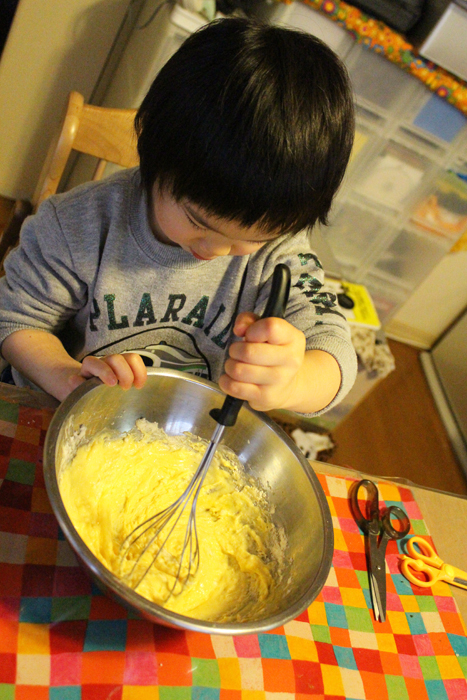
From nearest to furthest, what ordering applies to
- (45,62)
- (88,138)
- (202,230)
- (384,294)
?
(202,230)
(88,138)
(45,62)
(384,294)

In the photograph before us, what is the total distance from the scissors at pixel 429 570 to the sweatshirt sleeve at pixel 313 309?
0.76ft

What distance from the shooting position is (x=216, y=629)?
0.41 metres

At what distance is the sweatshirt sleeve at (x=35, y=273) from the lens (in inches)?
27.1

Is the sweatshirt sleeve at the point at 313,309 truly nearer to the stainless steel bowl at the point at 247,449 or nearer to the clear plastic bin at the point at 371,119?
the stainless steel bowl at the point at 247,449

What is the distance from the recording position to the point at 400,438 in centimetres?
198

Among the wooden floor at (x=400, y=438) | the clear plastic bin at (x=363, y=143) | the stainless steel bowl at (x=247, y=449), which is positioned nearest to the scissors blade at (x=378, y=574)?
the stainless steel bowl at (x=247, y=449)

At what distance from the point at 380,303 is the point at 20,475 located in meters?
1.82

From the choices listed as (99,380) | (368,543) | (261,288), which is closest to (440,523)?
(368,543)

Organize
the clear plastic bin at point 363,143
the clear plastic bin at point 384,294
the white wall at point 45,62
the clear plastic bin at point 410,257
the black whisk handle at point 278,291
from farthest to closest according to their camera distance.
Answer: the clear plastic bin at point 384,294 → the clear plastic bin at point 410,257 → the clear plastic bin at point 363,143 → the white wall at point 45,62 → the black whisk handle at point 278,291

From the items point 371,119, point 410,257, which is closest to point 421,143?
point 371,119

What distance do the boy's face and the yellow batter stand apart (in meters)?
0.25

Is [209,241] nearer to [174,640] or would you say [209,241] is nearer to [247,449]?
[247,449]

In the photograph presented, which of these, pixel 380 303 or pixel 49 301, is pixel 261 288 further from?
pixel 380 303

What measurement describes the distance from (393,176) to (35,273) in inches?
54.8
